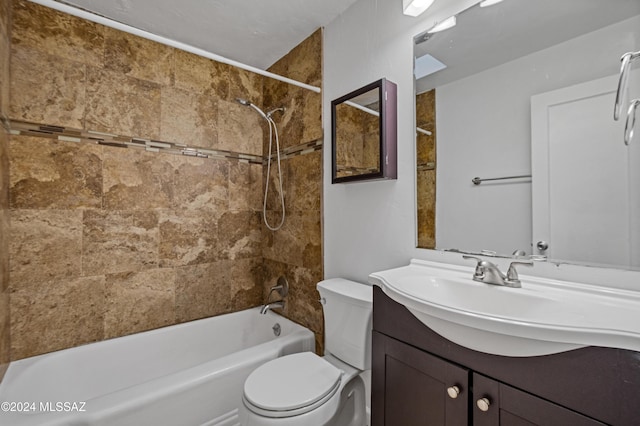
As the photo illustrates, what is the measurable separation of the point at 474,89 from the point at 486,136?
22 cm

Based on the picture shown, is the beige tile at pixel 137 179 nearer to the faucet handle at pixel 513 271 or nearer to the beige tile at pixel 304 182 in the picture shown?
the beige tile at pixel 304 182

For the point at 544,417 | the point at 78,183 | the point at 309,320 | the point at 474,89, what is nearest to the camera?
the point at 544,417

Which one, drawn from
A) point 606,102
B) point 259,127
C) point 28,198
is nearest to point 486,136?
point 606,102

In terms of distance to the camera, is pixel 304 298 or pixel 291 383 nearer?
pixel 291 383

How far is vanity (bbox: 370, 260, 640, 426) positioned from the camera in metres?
0.63

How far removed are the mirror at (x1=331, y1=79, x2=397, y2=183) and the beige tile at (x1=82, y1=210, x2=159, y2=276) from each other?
133cm

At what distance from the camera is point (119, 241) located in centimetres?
188

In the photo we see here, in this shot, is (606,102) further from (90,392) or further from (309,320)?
(90,392)

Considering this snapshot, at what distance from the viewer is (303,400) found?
45.8 inches

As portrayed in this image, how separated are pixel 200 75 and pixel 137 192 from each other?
0.99 metres

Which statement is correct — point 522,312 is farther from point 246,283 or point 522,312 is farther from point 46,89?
point 46,89

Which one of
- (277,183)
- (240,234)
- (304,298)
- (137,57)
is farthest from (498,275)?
(137,57)

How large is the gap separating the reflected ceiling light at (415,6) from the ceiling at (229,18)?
53 cm

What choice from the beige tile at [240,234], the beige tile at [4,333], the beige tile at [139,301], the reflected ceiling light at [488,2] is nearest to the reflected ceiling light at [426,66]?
the reflected ceiling light at [488,2]
